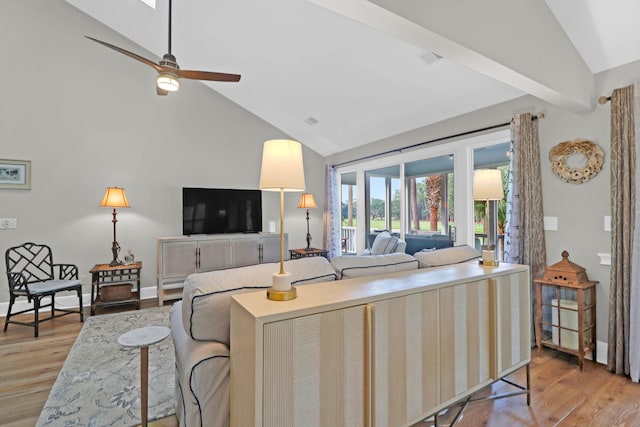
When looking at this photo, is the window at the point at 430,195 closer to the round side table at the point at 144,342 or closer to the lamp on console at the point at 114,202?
the round side table at the point at 144,342

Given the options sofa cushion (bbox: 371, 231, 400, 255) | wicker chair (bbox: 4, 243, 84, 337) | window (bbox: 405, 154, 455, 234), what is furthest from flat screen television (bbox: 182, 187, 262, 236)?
window (bbox: 405, 154, 455, 234)

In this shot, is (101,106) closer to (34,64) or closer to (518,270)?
(34,64)

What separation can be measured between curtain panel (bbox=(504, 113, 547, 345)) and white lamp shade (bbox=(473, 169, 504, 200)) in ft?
3.06

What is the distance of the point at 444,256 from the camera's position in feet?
7.75

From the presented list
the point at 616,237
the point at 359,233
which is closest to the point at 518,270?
the point at 616,237

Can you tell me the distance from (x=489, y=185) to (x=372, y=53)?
6.51 ft

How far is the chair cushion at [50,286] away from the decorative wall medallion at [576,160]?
17.0 feet

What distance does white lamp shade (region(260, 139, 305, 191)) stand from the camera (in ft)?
4.51

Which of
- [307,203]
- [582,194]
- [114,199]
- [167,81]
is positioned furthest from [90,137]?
[582,194]

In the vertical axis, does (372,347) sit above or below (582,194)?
below

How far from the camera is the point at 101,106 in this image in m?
4.30

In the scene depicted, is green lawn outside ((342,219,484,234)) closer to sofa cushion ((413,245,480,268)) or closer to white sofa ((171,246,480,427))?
sofa cushion ((413,245,480,268))

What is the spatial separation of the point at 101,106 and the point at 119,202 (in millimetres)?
1471

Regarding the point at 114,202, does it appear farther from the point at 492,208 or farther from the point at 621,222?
the point at 621,222
